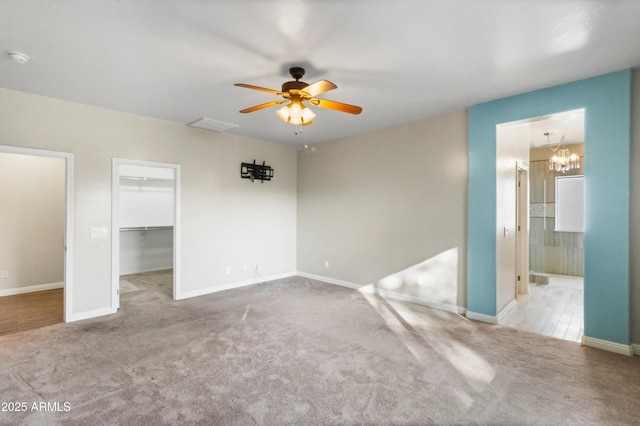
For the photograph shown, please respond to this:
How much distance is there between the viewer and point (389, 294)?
200 inches

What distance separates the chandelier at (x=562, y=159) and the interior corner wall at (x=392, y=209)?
2.69m

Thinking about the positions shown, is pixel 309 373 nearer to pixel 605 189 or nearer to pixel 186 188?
pixel 605 189

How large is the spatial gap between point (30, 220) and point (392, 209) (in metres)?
6.18

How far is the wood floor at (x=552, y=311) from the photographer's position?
369cm

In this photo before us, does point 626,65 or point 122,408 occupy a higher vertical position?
point 626,65

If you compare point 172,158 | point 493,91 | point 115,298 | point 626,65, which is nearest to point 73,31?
point 172,158

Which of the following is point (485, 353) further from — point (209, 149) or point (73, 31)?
point (209, 149)

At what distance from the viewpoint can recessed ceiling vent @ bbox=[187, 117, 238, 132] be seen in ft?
15.6

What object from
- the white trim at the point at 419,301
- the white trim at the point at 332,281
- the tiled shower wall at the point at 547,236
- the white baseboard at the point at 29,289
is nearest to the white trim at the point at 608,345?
the white trim at the point at 419,301

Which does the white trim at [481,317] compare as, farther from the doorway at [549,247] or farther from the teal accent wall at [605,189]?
the teal accent wall at [605,189]

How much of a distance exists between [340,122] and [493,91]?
83.9 inches

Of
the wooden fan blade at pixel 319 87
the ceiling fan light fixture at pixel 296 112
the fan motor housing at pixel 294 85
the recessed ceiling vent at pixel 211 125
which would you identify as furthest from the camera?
the recessed ceiling vent at pixel 211 125

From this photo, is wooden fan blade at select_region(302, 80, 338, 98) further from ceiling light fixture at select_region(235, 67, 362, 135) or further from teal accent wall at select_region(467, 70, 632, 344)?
teal accent wall at select_region(467, 70, 632, 344)

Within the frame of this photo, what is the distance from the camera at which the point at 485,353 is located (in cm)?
304
